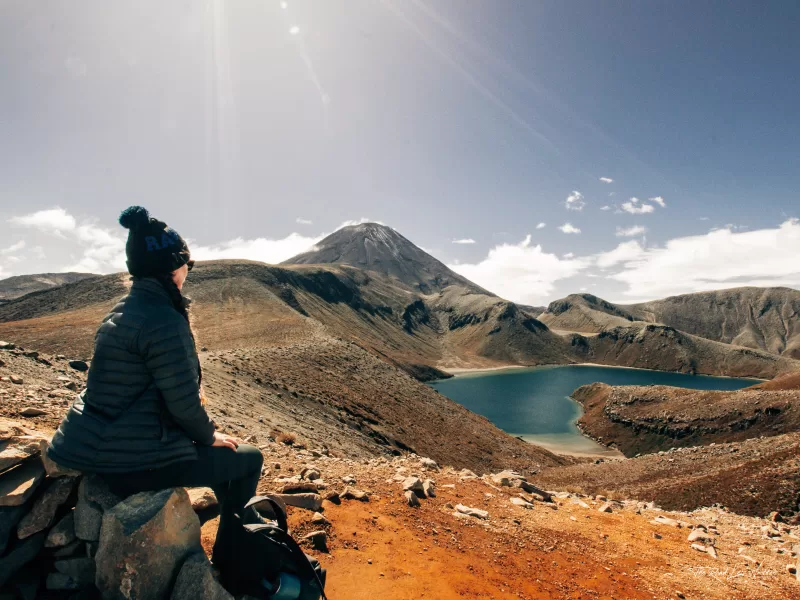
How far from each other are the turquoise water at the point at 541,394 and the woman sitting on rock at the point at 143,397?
77.6 m

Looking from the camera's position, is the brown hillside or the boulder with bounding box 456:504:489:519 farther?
the brown hillside

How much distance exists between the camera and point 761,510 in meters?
20.0

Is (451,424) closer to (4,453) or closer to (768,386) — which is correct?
(4,453)

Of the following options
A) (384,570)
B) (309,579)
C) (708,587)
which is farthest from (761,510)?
(309,579)

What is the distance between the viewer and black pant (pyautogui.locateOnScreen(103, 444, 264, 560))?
3.82m

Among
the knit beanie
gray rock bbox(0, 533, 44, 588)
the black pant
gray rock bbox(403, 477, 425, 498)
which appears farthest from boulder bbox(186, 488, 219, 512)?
gray rock bbox(403, 477, 425, 498)

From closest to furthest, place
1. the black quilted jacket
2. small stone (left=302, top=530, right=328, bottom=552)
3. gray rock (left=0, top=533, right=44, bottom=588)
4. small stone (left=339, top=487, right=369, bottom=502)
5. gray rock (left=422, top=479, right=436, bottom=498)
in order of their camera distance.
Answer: the black quilted jacket < gray rock (left=0, top=533, right=44, bottom=588) < small stone (left=302, top=530, right=328, bottom=552) < small stone (left=339, top=487, right=369, bottom=502) < gray rock (left=422, top=479, right=436, bottom=498)

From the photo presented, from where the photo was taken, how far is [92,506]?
3.99m

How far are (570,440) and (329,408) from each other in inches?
2531

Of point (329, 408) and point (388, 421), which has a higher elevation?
point (329, 408)

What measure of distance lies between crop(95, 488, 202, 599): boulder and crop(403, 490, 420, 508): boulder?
19.1 ft

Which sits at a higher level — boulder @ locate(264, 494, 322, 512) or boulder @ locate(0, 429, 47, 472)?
boulder @ locate(0, 429, 47, 472)

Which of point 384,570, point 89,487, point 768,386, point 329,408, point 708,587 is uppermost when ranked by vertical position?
point 89,487

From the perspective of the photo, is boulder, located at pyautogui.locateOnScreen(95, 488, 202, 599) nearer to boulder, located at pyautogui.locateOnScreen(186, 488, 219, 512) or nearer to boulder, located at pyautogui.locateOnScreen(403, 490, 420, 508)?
boulder, located at pyautogui.locateOnScreen(186, 488, 219, 512)
